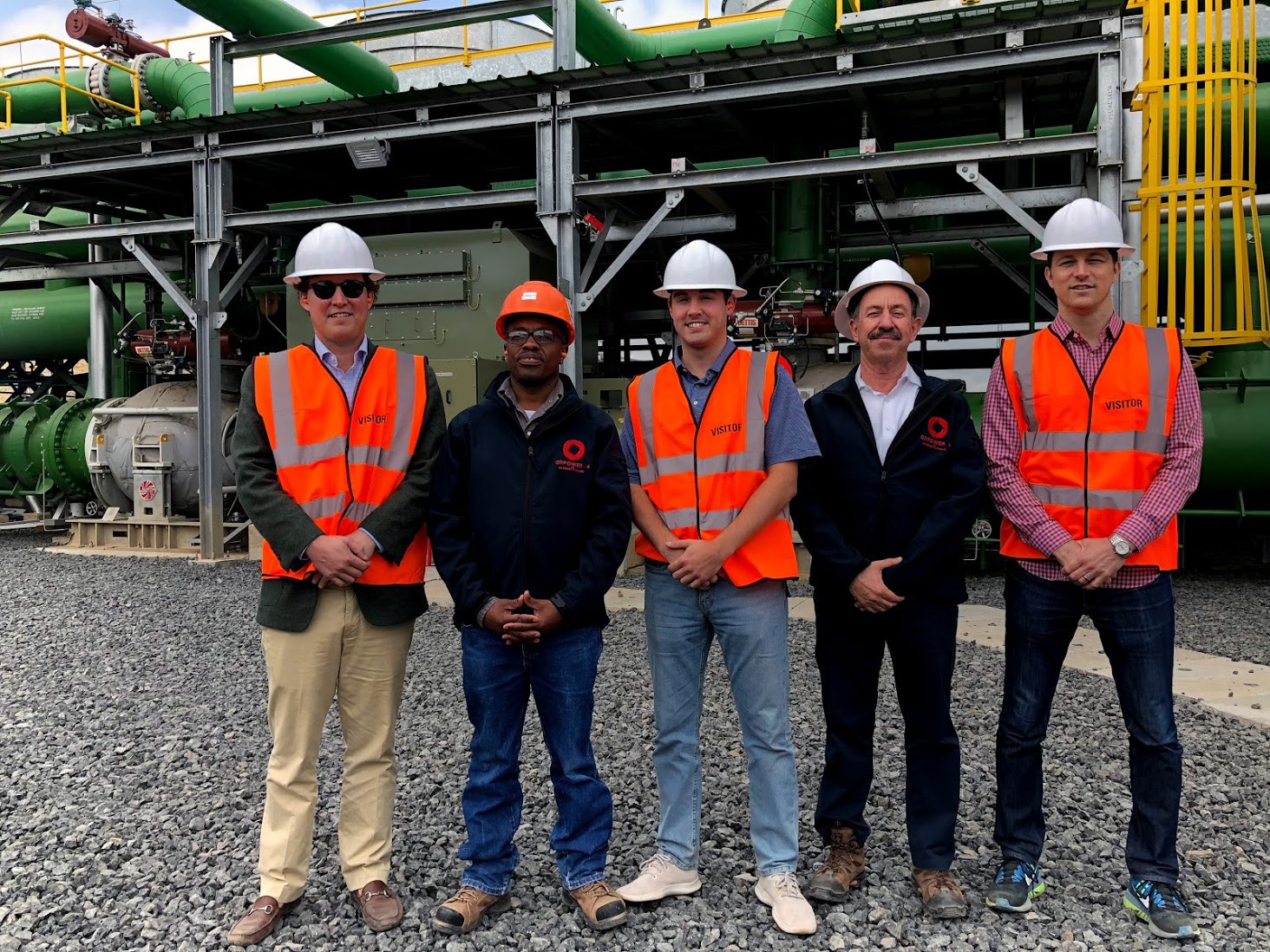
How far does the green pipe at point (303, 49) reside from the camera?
9.28 metres

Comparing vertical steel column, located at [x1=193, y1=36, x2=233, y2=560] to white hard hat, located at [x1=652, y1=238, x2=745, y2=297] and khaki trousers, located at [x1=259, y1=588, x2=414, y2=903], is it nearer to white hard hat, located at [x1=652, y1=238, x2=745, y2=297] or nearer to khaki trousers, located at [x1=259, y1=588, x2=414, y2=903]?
khaki trousers, located at [x1=259, y1=588, x2=414, y2=903]

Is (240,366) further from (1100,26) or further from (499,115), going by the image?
(1100,26)

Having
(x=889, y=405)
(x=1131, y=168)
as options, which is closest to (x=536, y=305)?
(x=889, y=405)

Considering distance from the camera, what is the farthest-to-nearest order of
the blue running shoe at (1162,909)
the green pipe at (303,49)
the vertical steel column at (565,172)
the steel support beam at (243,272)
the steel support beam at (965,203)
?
the steel support beam at (243,272), the green pipe at (303,49), the vertical steel column at (565,172), the steel support beam at (965,203), the blue running shoe at (1162,909)

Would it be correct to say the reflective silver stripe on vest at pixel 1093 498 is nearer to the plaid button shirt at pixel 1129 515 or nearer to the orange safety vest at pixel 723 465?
the plaid button shirt at pixel 1129 515

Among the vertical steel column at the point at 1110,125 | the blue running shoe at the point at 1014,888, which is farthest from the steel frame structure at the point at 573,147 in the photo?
the blue running shoe at the point at 1014,888

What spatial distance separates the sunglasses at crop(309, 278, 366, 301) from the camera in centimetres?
294

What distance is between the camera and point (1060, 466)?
9.49ft

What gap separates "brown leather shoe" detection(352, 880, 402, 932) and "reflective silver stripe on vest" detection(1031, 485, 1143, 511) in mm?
2262

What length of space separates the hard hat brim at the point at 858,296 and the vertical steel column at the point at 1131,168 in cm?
434

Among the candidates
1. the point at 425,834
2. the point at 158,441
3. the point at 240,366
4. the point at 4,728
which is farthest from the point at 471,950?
the point at 240,366

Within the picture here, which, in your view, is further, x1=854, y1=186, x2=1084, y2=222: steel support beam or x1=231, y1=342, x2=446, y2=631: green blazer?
x1=854, y1=186, x2=1084, y2=222: steel support beam

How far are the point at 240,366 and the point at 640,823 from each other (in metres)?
10.2

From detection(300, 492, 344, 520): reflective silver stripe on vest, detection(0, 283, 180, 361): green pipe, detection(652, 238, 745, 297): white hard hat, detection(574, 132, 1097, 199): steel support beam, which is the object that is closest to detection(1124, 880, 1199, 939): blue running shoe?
detection(652, 238, 745, 297): white hard hat
